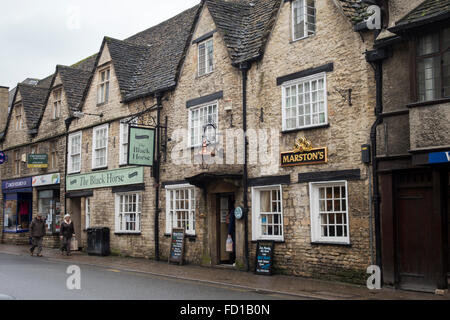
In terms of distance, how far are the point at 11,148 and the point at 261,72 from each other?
21713mm

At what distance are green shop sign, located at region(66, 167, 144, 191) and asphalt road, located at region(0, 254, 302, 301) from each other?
6882mm

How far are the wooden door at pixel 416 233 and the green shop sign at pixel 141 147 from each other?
10115mm

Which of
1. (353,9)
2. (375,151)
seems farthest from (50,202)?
(375,151)

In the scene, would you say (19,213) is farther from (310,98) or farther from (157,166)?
(310,98)

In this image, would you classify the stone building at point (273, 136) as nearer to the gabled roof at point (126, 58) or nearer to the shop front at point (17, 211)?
the gabled roof at point (126, 58)

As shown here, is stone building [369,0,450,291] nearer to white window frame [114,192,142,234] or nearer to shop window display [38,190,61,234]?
white window frame [114,192,142,234]

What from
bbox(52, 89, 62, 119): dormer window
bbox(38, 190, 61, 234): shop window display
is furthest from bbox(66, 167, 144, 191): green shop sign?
bbox(52, 89, 62, 119): dormer window

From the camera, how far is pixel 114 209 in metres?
23.4

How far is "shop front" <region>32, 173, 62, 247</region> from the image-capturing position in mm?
28031

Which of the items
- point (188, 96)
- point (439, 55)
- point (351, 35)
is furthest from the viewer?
point (188, 96)

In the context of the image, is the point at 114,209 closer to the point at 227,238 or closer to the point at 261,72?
the point at 227,238

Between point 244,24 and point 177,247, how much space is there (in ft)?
27.6

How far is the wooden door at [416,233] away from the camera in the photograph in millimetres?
12125
